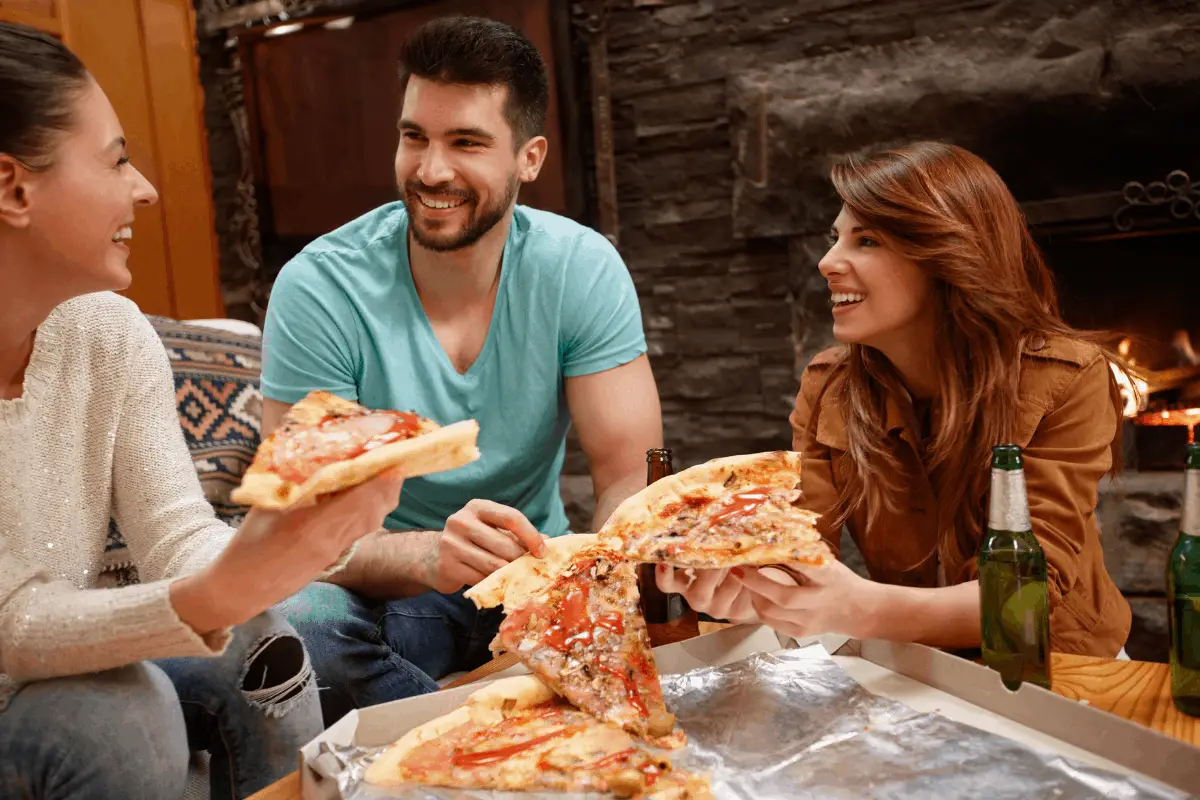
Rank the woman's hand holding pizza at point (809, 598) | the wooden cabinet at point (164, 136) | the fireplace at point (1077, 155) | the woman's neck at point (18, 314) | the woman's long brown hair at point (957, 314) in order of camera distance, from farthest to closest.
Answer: the wooden cabinet at point (164, 136), the fireplace at point (1077, 155), the woman's long brown hair at point (957, 314), the woman's neck at point (18, 314), the woman's hand holding pizza at point (809, 598)

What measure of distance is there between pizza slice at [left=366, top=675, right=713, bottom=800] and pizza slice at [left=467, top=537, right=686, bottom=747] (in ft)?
0.11

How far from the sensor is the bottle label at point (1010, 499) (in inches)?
45.3

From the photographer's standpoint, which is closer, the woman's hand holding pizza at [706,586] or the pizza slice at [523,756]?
the pizza slice at [523,756]

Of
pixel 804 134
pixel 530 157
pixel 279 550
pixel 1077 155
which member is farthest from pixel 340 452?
pixel 1077 155

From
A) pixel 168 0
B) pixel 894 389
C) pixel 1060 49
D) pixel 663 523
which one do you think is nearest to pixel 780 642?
pixel 663 523

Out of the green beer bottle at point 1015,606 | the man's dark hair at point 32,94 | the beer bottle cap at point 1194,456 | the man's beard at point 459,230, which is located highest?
the man's dark hair at point 32,94

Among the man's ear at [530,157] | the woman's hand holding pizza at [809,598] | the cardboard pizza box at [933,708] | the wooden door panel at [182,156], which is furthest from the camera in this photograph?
the wooden door panel at [182,156]

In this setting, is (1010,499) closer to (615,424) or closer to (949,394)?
(949,394)

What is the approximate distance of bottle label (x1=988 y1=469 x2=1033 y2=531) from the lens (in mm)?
1149

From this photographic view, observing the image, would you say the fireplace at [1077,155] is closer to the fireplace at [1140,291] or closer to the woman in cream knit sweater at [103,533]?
the fireplace at [1140,291]

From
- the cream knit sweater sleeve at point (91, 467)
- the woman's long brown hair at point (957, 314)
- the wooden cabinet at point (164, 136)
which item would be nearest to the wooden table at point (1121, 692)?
the woman's long brown hair at point (957, 314)

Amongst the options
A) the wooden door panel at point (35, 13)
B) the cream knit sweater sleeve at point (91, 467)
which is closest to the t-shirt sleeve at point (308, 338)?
the cream knit sweater sleeve at point (91, 467)

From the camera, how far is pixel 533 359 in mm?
2125

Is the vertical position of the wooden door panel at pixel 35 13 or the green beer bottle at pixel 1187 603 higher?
the wooden door panel at pixel 35 13
